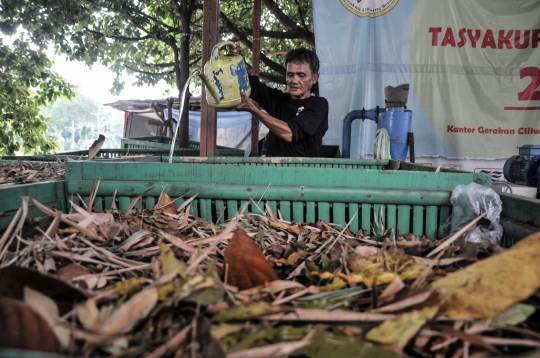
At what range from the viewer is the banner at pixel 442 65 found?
20.0 ft

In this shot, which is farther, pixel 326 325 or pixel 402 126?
pixel 402 126

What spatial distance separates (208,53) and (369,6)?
3731 mm

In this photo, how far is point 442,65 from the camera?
6145mm

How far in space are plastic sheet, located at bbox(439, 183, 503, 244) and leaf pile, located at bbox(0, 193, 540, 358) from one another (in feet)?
1.20

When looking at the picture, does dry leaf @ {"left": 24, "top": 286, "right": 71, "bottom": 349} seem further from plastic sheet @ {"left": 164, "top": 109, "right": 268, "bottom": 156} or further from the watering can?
plastic sheet @ {"left": 164, "top": 109, "right": 268, "bottom": 156}

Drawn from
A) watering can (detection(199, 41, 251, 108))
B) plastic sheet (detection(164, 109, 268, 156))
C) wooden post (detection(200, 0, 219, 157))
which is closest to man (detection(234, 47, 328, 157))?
watering can (detection(199, 41, 251, 108))

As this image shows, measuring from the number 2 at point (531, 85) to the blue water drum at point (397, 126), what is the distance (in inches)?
110

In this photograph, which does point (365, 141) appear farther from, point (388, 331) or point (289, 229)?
point (388, 331)

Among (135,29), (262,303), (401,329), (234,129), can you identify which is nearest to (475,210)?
(401,329)

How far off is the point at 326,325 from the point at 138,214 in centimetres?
116

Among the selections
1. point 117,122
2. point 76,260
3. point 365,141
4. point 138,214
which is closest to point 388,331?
point 76,260

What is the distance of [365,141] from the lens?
20.2ft

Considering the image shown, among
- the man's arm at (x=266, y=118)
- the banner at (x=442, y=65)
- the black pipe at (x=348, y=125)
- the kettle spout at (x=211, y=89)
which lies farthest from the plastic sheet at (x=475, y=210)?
the banner at (x=442, y=65)

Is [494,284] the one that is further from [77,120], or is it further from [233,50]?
[77,120]
